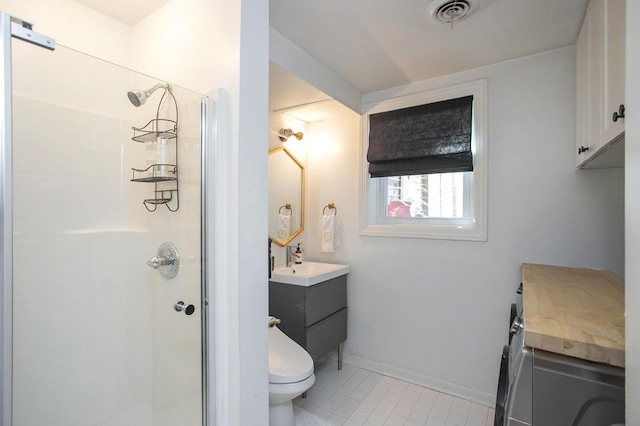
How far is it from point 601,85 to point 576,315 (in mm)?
943

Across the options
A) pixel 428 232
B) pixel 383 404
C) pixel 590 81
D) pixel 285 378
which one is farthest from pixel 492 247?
pixel 285 378

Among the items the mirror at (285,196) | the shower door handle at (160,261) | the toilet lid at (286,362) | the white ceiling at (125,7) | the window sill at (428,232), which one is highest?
the white ceiling at (125,7)

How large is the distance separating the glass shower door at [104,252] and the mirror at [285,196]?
1061 millimetres

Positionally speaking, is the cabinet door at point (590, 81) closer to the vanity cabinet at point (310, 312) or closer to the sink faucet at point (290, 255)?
the vanity cabinet at point (310, 312)

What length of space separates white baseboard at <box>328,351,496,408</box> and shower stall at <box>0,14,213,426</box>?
5.00 ft

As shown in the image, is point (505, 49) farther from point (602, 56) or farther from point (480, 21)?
point (602, 56)

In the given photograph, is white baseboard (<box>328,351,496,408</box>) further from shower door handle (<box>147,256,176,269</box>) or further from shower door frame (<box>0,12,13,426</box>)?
shower door frame (<box>0,12,13,426</box>)

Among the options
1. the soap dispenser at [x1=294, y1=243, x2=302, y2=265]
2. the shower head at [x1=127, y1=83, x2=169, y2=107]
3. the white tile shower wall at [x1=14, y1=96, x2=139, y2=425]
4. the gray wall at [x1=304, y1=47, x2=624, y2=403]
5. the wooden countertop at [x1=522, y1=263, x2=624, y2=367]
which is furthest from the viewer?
the soap dispenser at [x1=294, y1=243, x2=302, y2=265]

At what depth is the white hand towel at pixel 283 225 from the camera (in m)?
2.57

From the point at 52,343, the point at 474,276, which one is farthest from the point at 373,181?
the point at 52,343

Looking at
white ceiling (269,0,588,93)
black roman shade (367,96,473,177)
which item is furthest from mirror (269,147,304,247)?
white ceiling (269,0,588,93)

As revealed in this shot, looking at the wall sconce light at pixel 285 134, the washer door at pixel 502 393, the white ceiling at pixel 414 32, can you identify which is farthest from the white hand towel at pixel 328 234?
the washer door at pixel 502 393

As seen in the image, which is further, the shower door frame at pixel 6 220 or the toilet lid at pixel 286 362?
the toilet lid at pixel 286 362

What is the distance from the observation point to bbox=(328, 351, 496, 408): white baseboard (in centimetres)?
206
